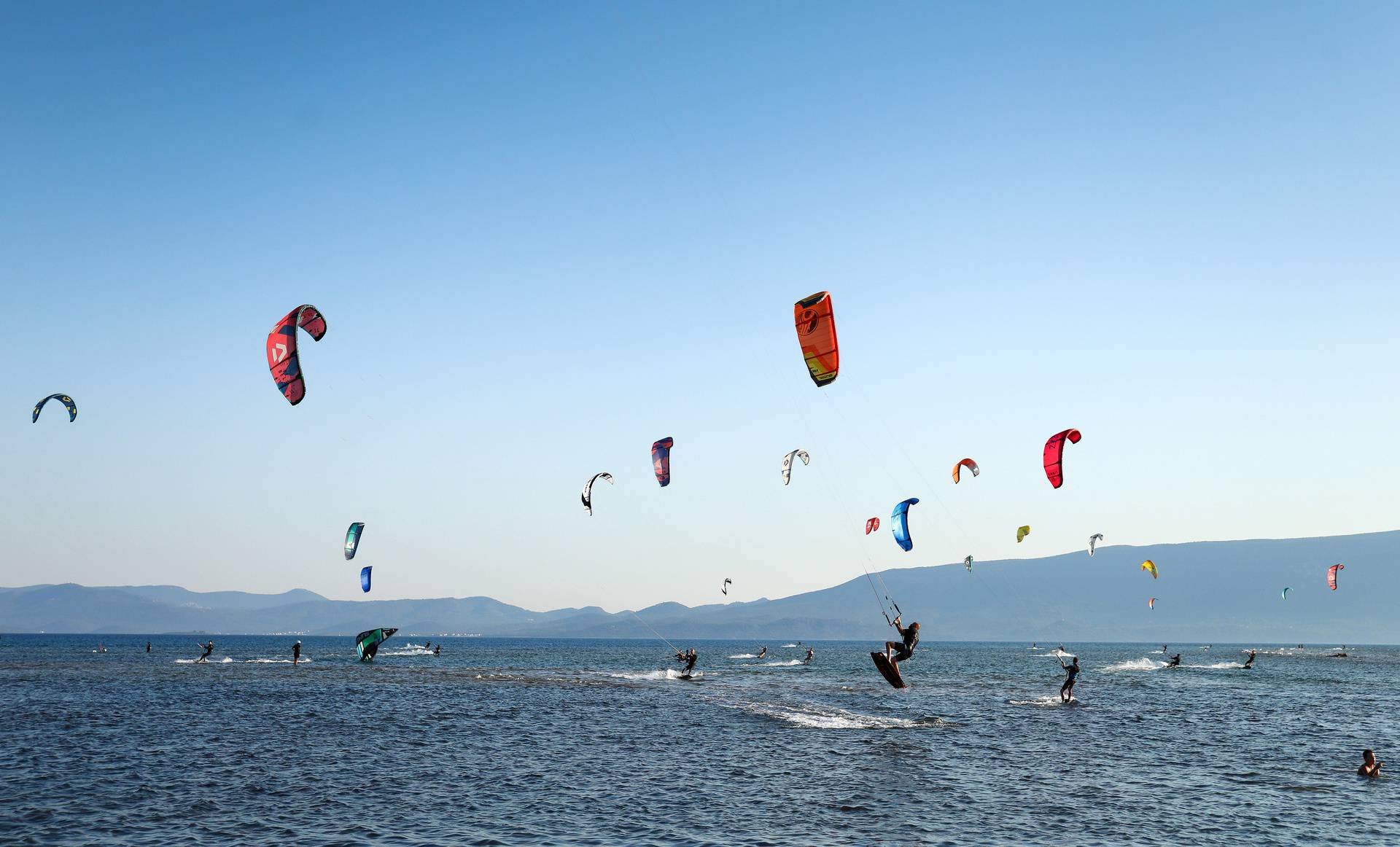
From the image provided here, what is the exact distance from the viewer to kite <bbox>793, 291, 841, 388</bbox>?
24.2 m

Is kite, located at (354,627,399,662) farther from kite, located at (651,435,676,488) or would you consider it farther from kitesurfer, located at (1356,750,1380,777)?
kitesurfer, located at (1356,750,1380,777)

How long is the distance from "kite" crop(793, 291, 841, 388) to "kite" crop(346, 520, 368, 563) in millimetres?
24135

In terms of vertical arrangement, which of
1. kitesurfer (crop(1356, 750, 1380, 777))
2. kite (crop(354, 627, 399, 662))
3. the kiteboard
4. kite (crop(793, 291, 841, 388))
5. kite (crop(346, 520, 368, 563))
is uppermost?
kite (crop(793, 291, 841, 388))

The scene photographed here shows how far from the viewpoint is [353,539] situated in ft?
133

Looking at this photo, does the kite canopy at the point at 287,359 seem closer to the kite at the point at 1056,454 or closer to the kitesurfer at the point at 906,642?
the kitesurfer at the point at 906,642

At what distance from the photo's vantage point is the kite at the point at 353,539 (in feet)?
131

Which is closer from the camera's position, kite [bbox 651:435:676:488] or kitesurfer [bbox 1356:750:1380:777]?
kitesurfer [bbox 1356:750:1380:777]

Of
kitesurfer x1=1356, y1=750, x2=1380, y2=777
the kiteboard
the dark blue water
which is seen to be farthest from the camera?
the kiteboard

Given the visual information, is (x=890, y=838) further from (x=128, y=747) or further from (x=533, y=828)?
(x=128, y=747)

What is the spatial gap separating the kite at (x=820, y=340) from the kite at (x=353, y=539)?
2414 cm

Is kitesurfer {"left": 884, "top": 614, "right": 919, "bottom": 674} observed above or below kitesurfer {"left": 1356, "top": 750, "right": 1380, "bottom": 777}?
above

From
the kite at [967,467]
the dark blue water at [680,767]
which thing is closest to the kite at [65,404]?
the dark blue water at [680,767]

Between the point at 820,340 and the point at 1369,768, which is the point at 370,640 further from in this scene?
the point at 1369,768

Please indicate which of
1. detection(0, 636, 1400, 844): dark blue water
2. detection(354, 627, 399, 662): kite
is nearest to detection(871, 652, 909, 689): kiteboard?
detection(0, 636, 1400, 844): dark blue water
